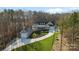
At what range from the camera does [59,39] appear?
8.25 feet

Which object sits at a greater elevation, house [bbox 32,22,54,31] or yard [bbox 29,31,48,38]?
house [bbox 32,22,54,31]

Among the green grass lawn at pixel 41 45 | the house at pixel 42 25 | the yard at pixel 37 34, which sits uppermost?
the house at pixel 42 25

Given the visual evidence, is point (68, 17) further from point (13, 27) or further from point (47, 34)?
point (13, 27)

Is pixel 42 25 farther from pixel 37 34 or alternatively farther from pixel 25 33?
pixel 25 33

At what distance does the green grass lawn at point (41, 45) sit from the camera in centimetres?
250

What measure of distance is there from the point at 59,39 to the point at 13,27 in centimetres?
71

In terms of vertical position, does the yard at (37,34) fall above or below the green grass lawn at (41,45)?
above

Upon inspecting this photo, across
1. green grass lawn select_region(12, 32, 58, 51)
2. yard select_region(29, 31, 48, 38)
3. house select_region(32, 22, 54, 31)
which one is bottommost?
green grass lawn select_region(12, 32, 58, 51)

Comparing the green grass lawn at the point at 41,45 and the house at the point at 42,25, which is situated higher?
the house at the point at 42,25

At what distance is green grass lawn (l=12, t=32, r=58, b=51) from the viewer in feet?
8.21

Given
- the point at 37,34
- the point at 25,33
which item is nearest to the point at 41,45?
the point at 37,34

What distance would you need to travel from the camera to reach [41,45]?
8.25 ft
